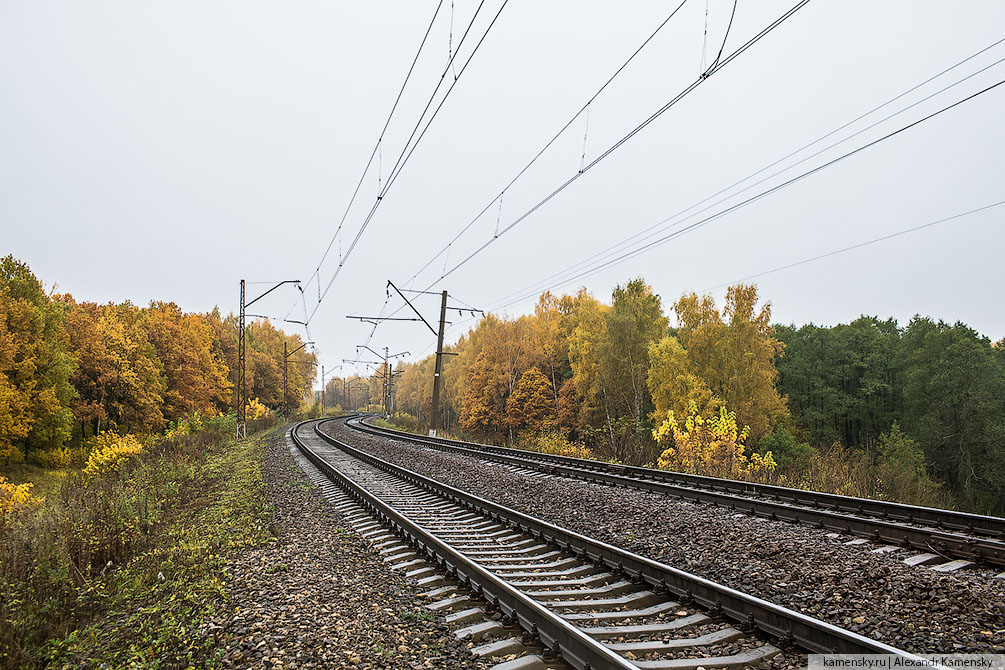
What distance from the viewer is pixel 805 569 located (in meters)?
6.49

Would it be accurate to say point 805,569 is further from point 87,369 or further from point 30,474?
point 87,369

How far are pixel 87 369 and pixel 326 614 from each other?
43.3m

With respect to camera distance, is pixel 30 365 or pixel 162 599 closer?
pixel 162 599

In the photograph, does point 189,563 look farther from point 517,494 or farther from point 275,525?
point 517,494

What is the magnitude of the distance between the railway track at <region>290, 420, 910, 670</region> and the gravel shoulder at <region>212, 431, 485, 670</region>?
0.33 m

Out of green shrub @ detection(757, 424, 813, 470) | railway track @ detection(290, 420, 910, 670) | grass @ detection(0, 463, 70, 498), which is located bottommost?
grass @ detection(0, 463, 70, 498)

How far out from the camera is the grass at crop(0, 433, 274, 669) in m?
5.25

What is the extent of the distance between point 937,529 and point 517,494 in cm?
745

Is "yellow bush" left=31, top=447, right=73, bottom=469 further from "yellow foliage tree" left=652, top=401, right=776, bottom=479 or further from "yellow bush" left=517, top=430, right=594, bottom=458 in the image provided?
"yellow foliage tree" left=652, top=401, right=776, bottom=479

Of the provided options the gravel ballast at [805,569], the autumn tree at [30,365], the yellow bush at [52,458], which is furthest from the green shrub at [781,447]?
the yellow bush at [52,458]

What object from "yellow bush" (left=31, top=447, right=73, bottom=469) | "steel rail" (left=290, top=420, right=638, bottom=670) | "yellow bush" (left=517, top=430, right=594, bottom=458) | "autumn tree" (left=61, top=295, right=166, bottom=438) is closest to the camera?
"steel rail" (left=290, top=420, right=638, bottom=670)

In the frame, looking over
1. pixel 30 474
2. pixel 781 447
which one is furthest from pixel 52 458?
pixel 781 447

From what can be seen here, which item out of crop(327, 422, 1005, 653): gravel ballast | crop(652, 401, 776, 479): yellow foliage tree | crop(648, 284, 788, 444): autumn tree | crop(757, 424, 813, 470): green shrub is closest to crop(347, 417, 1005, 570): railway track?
crop(327, 422, 1005, 653): gravel ballast

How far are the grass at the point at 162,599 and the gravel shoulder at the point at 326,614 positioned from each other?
276 millimetres
